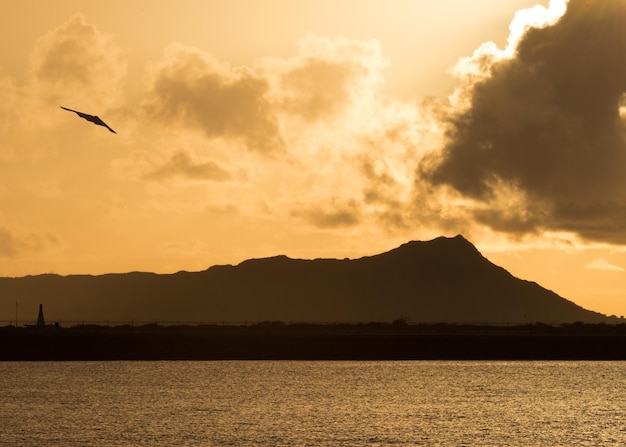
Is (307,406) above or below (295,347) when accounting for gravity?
below

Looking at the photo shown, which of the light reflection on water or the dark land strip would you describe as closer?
the light reflection on water

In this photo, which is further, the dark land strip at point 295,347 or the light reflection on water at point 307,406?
the dark land strip at point 295,347

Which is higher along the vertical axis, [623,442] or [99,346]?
[99,346]

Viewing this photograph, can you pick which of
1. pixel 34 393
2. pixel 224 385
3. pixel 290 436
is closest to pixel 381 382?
pixel 224 385

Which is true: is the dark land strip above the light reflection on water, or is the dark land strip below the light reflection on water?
above

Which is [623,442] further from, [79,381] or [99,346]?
[99,346]

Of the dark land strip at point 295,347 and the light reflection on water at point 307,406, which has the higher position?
the dark land strip at point 295,347

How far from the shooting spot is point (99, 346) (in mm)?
169625

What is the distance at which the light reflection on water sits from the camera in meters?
84.7

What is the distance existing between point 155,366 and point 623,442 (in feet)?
287

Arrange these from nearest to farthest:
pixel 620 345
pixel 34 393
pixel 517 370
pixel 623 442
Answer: pixel 623 442, pixel 34 393, pixel 517 370, pixel 620 345

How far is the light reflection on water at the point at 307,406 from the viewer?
84688 mm

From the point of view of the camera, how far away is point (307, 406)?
106 meters

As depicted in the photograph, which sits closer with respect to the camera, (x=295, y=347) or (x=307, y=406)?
(x=307, y=406)
